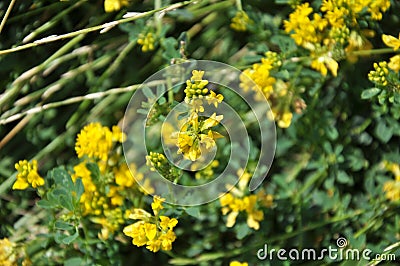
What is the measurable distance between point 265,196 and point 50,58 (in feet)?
1.96

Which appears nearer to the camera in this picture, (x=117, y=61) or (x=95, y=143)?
(x=95, y=143)

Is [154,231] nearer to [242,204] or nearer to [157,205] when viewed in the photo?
[157,205]

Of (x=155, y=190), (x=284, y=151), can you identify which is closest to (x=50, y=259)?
(x=155, y=190)

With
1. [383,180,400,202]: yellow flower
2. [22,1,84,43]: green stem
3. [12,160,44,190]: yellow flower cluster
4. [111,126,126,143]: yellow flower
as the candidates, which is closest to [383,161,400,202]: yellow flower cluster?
[383,180,400,202]: yellow flower

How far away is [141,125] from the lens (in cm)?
159

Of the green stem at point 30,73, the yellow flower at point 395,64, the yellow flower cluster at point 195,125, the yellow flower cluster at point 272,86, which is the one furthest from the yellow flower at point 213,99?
the green stem at point 30,73

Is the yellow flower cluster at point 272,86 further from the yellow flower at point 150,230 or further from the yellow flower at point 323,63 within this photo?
the yellow flower at point 150,230

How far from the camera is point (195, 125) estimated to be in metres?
1.18

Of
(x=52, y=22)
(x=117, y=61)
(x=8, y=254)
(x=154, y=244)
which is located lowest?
(x=8, y=254)

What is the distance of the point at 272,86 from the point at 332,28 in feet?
0.59

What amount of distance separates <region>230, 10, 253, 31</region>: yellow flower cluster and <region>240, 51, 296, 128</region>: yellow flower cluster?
0.13m

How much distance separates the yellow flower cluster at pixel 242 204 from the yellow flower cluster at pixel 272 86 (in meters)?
0.16

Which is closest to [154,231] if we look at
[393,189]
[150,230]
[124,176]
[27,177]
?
[150,230]

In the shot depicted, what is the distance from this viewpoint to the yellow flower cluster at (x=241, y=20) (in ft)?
5.02
